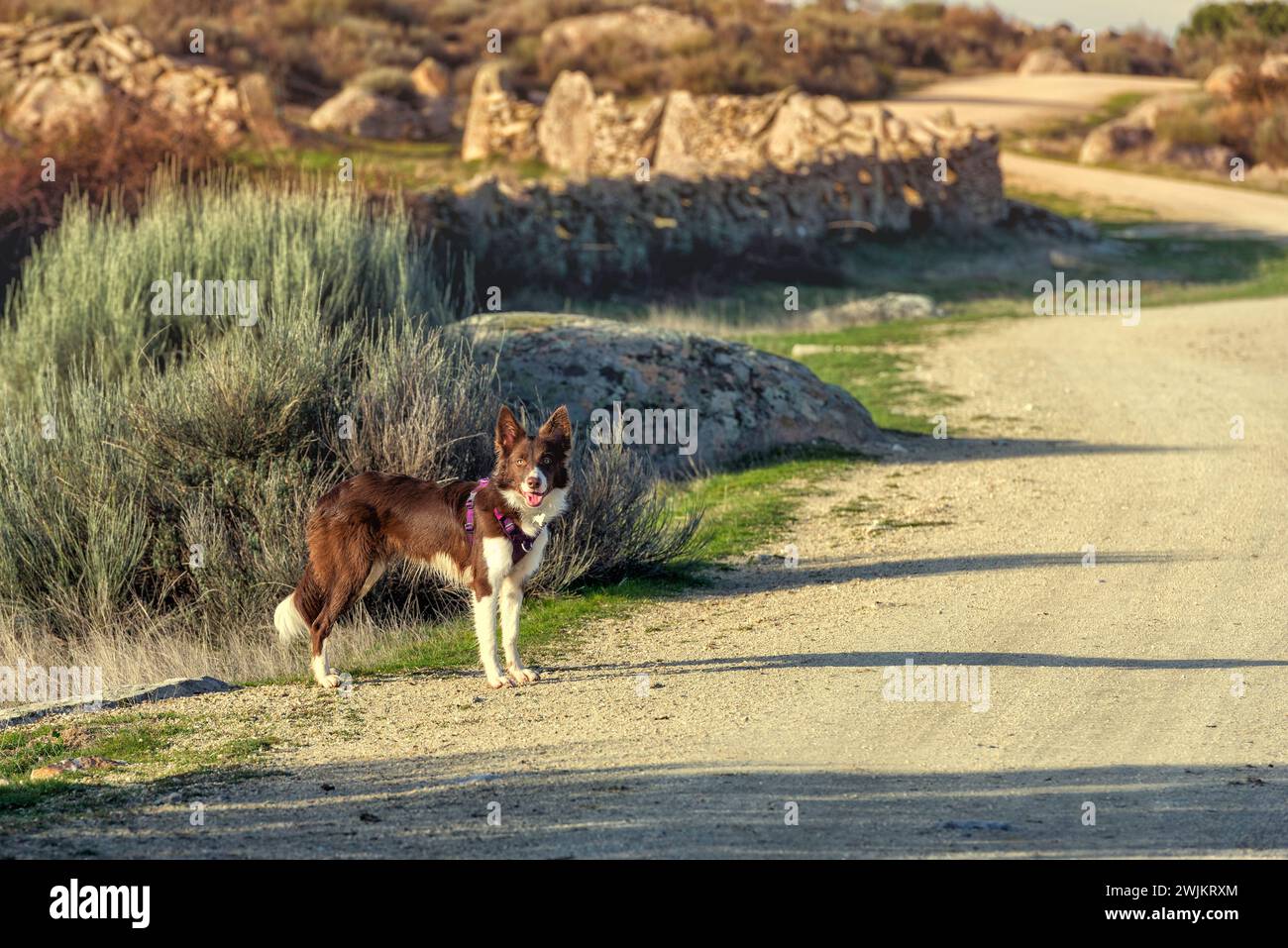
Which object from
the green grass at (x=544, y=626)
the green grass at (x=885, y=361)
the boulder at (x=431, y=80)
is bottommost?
the green grass at (x=544, y=626)

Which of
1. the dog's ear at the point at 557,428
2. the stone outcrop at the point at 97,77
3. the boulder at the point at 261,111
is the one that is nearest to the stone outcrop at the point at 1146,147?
the boulder at the point at 261,111

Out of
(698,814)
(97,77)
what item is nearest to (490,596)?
(698,814)

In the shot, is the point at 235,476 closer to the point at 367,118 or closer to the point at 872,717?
the point at 872,717

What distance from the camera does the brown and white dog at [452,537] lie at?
7.82 metres

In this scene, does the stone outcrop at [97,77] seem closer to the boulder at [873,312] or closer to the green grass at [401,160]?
the green grass at [401,160]

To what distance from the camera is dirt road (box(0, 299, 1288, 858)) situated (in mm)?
5832

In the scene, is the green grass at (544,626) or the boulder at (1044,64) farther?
the boulder at (1044,64)

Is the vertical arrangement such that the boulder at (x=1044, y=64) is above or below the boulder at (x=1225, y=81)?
above

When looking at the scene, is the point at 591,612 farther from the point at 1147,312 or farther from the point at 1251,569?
the point at 1147,312

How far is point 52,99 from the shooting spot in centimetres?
3134

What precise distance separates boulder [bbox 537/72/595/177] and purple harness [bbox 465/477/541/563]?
1136 inches

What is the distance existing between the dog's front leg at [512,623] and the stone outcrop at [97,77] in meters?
23.8

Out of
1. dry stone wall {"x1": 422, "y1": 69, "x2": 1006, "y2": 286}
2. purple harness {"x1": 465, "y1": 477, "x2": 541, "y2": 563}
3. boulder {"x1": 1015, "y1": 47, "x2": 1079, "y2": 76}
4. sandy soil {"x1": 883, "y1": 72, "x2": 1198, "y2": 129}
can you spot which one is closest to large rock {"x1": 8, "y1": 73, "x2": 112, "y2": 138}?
dry stone wall {"x1": 422, "y1": 69, "x2": 1006, "y2": 286}

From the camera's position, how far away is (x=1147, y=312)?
79.8 ft
